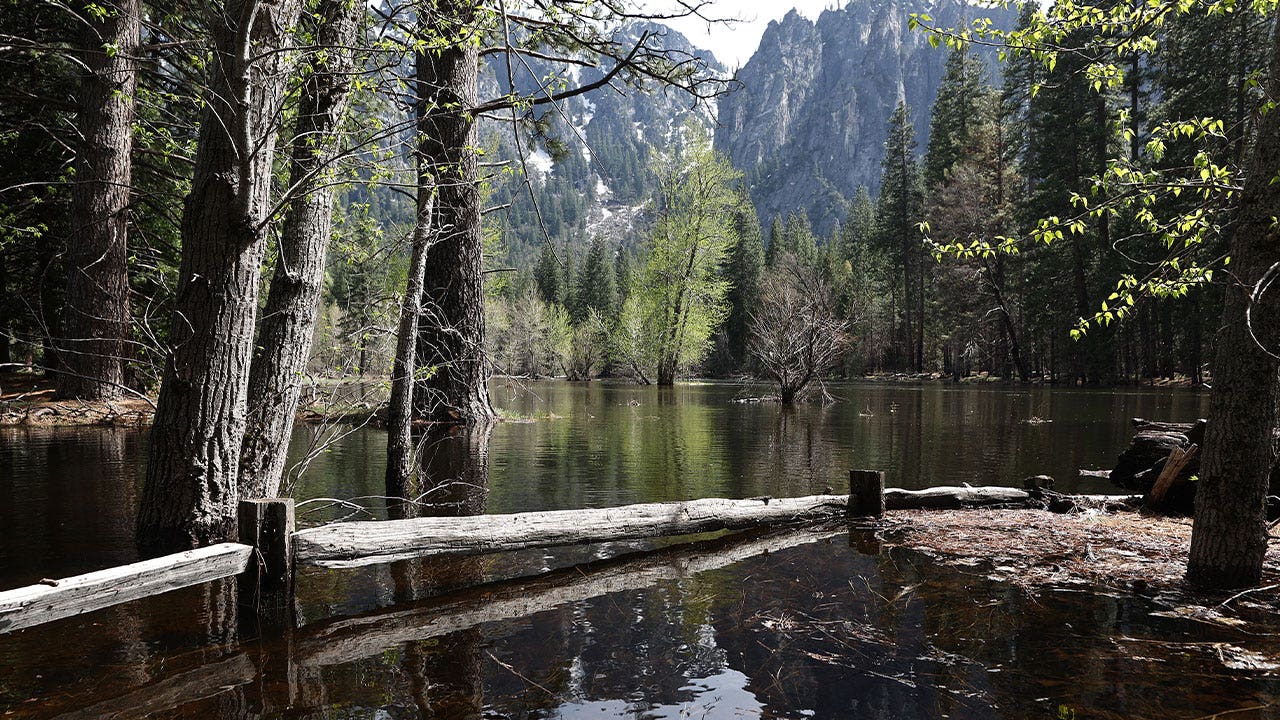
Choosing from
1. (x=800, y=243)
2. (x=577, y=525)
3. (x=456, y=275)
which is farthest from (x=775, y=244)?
(x=577, y=525)

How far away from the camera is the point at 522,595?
15.3 ft

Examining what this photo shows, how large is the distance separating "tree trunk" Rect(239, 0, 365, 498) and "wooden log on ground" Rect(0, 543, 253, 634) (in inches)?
52.6

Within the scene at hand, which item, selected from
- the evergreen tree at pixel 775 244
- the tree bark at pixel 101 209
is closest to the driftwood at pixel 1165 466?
the tree bark at pixel 101 209

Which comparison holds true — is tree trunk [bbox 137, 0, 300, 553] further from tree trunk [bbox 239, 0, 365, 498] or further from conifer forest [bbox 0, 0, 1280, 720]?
tree trunk [bbox 239, 0, 365, 498]

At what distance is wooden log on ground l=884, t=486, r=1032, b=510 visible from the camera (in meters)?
7.30

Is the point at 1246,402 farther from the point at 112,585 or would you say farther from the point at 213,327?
the point at 213,327

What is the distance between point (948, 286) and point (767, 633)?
45.3m

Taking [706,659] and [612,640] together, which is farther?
[612,640]

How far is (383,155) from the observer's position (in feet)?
17.2

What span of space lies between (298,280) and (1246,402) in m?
6.75

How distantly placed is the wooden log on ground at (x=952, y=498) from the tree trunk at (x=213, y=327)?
6203mm

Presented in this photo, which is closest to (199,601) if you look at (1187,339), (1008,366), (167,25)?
(167,25)

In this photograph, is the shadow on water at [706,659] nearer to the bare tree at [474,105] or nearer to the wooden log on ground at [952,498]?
the wooden log on ground at [952,498]

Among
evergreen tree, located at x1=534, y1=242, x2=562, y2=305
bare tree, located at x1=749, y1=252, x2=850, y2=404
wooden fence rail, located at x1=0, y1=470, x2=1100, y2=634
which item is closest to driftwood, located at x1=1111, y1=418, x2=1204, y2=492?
wooden fence rail, located at x1=0, y1=470, x2=1100, y2=634
